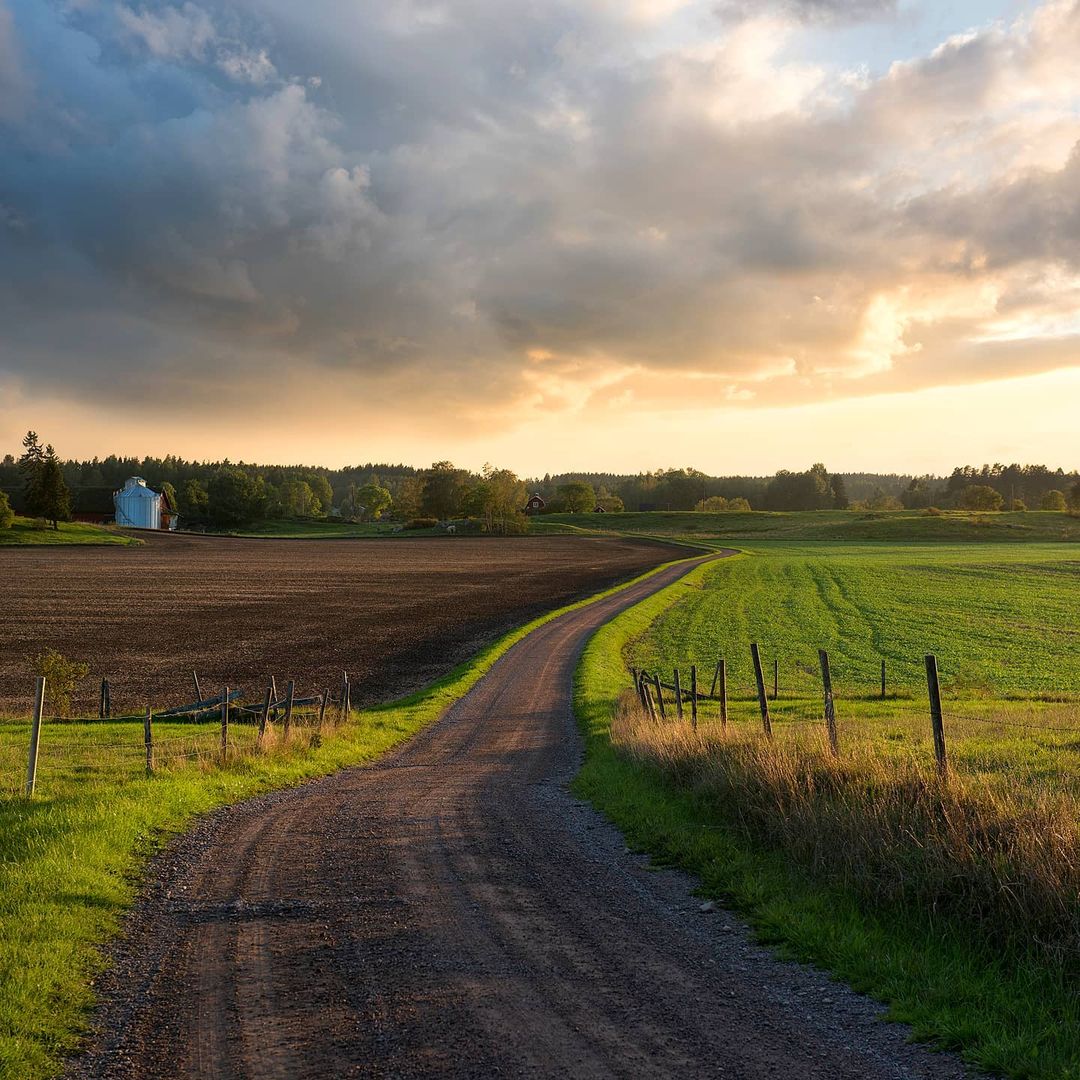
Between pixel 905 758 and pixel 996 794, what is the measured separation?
8.66ft

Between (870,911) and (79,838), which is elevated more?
(870,911)

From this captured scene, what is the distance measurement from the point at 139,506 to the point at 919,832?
196m

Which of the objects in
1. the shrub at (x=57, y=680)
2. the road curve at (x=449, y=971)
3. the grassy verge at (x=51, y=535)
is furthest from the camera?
the grassy verge at (x=51, y=535)

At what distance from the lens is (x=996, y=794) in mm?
11203

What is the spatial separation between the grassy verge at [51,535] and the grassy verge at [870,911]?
12652 cm

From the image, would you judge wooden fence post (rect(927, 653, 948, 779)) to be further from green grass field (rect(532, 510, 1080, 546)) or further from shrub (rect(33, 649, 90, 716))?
green grass field (rect(532, 510, 1080, 546))

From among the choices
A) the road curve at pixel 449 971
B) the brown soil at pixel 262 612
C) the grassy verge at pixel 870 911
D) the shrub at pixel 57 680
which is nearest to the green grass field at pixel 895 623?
the brown soil at pixel 262 612

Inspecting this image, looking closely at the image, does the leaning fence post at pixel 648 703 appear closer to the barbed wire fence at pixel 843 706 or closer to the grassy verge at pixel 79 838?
the barbed wire fence at pixel 843 706

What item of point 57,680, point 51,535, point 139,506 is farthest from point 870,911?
point 139,506

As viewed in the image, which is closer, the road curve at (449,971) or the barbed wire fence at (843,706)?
the road curve at (449,971)

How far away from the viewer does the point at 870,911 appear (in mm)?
9766

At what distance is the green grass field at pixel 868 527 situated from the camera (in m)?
Answer: 150

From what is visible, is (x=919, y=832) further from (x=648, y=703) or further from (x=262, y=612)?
(x=262, y=612)

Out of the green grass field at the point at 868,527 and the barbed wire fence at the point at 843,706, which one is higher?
the green grass field at the point at 868,527
